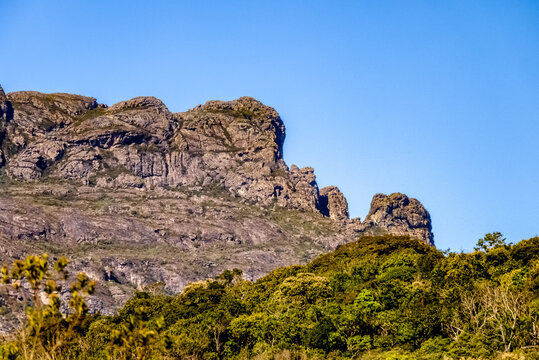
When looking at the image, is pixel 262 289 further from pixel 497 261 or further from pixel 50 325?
pixel 50 325

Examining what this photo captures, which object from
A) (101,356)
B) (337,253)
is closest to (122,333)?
(101,356)

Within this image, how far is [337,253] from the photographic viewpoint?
15850 centimetres

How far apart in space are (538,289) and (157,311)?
204 ft

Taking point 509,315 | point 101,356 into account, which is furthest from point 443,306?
point 101,356

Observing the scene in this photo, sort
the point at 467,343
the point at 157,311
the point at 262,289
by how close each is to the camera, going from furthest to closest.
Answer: the point at 262,289
the point at 157,311
the point at 467,343

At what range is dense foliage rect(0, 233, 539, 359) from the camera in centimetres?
6938

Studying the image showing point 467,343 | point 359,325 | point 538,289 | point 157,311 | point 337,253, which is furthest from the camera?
point 337,253

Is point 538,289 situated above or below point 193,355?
above

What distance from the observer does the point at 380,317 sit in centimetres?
8062

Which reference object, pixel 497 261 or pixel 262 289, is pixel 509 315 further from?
pixel 262 289

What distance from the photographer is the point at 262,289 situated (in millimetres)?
126938

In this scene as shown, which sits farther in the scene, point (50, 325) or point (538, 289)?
point (538, 289)

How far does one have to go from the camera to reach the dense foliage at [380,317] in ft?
228

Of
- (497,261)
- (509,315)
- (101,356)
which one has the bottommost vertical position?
(101,356)
